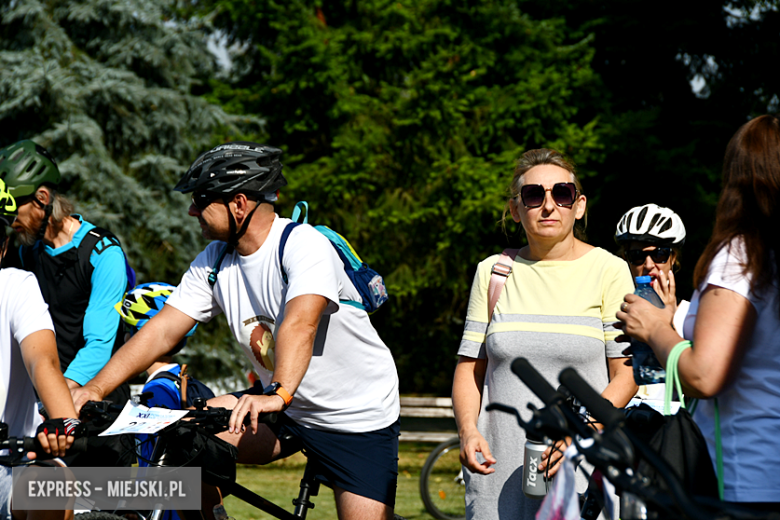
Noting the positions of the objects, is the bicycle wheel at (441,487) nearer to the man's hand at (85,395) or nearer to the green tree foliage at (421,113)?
the green tree foliage at (421,113)

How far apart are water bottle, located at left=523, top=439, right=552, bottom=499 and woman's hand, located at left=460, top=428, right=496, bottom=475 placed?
20 cm

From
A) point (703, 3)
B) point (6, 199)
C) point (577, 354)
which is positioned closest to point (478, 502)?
point (577, 354)

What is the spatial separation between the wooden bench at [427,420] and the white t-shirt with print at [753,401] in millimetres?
11305

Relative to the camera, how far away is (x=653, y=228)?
14.5 feet

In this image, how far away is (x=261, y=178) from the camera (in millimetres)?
3561

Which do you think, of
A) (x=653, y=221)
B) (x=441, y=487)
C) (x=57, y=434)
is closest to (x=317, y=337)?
(x=57, y=434)

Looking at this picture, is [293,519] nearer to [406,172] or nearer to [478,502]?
[478,502]

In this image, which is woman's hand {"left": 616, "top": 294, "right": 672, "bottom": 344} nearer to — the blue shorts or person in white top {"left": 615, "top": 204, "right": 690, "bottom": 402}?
the blue shorts

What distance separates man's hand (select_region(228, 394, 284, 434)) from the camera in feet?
9.25

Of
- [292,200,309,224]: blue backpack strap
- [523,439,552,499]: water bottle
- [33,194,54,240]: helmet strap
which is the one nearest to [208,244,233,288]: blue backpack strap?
[292,200,309,224]: blue backpack strap

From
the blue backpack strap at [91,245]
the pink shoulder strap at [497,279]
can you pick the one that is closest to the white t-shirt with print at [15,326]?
the blue backpack strap at [91,245]

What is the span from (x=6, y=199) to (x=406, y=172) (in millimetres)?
12676

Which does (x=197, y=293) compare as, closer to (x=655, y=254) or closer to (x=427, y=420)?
(x=655, y=254)

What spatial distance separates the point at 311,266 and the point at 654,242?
2124mm
